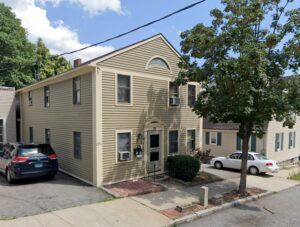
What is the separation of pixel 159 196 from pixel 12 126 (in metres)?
13.3

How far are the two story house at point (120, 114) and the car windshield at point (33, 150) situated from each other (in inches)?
54.3

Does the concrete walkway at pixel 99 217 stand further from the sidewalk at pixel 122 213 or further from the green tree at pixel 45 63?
the green tree at pixel 45 63

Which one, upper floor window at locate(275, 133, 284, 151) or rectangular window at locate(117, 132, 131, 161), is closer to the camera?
rectangular window at locate(117, 132, 131, 161)

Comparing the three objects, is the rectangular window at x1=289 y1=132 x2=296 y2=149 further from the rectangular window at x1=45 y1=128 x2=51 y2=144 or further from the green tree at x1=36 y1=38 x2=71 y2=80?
the green tree at x1=36 y1=38 x2=71 y2=80

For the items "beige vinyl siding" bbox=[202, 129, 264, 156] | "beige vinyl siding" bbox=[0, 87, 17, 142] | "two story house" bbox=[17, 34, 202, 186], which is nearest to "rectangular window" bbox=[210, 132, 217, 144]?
"beige vinyl siding" bbox=[202, 129, 264, 156]

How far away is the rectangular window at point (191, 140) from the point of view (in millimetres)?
14970

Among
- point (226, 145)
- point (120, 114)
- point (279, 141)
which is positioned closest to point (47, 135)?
point (120, 114)

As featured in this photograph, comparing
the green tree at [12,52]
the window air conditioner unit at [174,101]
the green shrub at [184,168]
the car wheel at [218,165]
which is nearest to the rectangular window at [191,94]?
the window air conditioner unit at [174,101]

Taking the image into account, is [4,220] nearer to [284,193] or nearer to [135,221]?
[135,221]

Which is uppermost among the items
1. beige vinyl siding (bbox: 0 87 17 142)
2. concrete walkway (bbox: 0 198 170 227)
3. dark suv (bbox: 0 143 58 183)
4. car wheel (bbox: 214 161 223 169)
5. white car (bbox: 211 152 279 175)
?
beige vinyl siding (bbox: 0 87 17 142)

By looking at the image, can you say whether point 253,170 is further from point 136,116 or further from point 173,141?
point 136,116

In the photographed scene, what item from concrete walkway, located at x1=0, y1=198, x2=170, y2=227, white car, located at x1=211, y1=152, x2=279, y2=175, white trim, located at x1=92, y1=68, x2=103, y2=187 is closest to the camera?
concrete walkway, located at x1=0, y1=198, x2=170, y2=227

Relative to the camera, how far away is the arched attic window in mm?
12789

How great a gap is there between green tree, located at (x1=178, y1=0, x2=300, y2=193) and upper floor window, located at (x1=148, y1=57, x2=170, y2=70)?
2445mm
